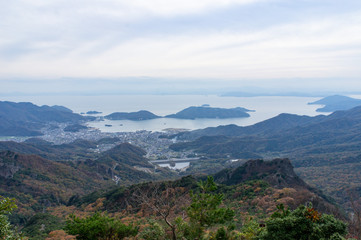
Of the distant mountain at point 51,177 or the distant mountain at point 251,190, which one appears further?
the distant mountain at point 51,177

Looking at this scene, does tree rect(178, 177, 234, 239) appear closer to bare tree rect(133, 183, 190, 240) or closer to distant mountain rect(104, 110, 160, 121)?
bare tree rect(133, 183, 190, 240)

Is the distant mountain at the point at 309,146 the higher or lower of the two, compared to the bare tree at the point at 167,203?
lower

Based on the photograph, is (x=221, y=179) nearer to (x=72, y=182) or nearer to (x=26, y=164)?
(x=72, y=182)

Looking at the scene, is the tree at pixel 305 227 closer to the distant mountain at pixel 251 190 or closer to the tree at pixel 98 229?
the tree at pixel 98 229

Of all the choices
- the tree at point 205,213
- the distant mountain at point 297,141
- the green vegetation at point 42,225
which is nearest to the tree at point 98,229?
the tree at point 205,213

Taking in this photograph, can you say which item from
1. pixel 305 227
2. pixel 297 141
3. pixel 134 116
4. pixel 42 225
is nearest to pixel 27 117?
pixel 134 116

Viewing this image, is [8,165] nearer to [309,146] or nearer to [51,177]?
[51,177]
